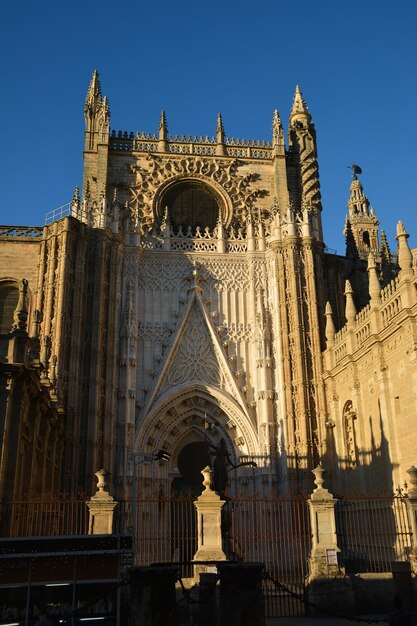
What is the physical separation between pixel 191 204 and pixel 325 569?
65.3 ft

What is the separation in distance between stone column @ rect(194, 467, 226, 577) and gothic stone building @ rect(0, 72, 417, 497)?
19.1ft

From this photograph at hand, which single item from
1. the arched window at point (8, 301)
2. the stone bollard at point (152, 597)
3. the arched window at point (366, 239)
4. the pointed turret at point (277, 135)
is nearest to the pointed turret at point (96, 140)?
the arched window at point (8, 301)

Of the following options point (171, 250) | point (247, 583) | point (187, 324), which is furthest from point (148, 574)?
point (171, 250)

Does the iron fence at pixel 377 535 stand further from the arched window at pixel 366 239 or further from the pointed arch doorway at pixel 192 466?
the arched window at pixel 366 239

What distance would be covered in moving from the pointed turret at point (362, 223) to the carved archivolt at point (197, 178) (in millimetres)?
20476

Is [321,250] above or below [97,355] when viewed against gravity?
above

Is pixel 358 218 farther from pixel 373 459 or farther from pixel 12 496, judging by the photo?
pixel 12 496

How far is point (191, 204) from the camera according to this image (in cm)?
2969

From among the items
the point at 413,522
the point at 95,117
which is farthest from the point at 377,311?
the point at 95,117

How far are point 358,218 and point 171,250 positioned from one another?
30.1 m

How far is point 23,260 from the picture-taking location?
84.9ft

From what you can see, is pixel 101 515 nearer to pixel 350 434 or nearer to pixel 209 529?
pixel 209 529

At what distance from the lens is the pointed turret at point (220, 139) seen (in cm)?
3027

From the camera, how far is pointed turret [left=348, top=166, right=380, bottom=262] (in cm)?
5036
